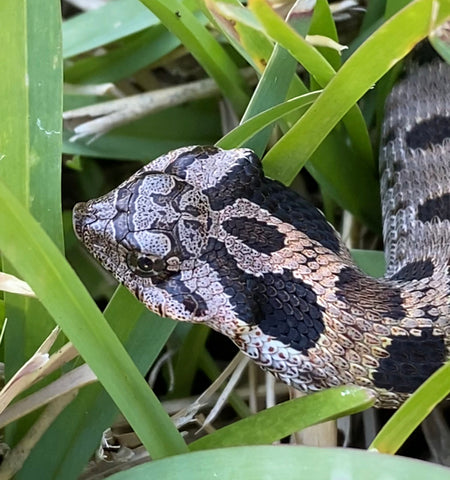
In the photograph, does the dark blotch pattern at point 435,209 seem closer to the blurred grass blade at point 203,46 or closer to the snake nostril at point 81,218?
the blurred grass blade at point 203,46

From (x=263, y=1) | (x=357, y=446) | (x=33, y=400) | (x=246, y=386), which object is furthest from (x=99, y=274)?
(x=263, y=1)

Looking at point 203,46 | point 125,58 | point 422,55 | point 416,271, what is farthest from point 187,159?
point 422,55

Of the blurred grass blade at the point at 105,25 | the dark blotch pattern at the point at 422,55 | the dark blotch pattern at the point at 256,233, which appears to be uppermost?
the blurred grass blade at the point at 105,25

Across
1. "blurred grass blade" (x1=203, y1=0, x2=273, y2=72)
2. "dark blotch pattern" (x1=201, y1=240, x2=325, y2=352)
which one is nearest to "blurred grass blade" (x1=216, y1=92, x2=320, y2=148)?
"blurred grass blade" (x1=203, y1=0, x2=273, y2=72)

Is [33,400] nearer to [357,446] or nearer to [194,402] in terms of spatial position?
[194,402]

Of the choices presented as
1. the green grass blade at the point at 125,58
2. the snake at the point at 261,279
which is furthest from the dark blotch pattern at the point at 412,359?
the green grass blade at the point at 125,58

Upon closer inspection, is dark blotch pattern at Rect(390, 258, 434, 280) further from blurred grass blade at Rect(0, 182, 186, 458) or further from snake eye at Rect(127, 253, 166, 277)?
blurred grass blade at Rect(0, 182, 186, 458)
